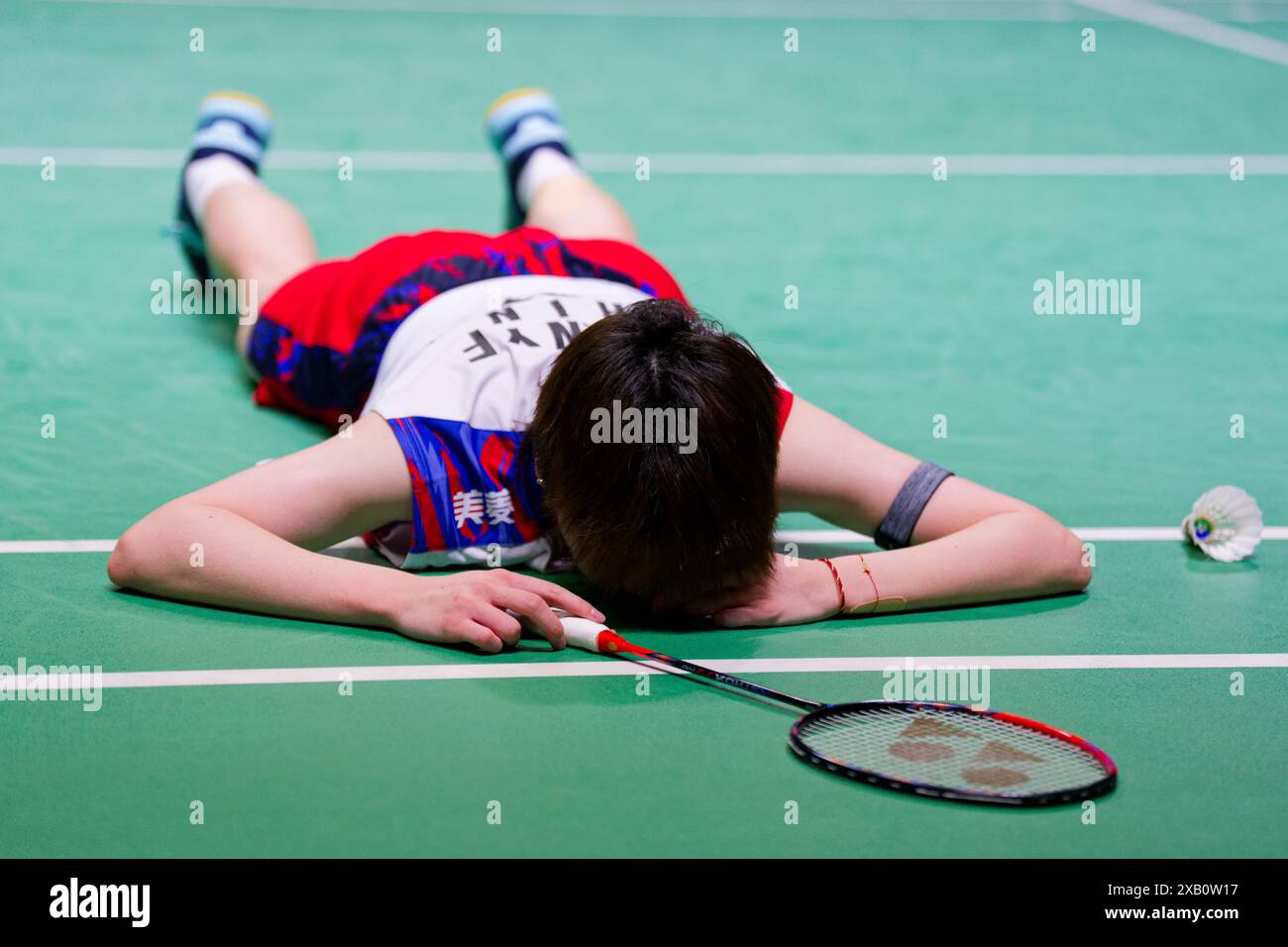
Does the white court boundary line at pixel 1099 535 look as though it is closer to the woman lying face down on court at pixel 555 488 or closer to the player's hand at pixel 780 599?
the woman lying face down on court at pixel 555 488

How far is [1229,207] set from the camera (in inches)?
234

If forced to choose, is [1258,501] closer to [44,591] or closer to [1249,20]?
[44,591]

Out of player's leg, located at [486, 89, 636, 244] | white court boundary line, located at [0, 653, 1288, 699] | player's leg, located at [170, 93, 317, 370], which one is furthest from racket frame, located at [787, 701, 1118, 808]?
player's leg, located at [170, 93, 317, 370]

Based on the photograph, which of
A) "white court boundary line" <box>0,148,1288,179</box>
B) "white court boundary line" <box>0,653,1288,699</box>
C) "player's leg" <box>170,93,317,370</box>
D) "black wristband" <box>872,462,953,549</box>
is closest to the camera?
"white court boundary line" <box>0,653,1288,699</box>

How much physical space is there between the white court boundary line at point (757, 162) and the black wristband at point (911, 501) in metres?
3.40

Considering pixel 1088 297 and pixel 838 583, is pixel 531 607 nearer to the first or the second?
pixel 838 583

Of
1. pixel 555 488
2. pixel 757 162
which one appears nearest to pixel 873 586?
pixel 555 488

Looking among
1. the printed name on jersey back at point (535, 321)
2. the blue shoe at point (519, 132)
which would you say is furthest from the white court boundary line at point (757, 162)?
the printed name on jersey back at point (535, 321)

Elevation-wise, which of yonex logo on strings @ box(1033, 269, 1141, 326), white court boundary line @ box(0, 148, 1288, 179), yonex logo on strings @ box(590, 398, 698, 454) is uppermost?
white court boundary line @ box(0, 148, 1288, 179)

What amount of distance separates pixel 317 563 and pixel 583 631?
1.61 ft

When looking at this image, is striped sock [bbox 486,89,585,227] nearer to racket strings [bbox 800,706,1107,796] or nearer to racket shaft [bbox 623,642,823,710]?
racket shaft [bbox 623,642,823,710]

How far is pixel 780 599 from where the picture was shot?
2852mm

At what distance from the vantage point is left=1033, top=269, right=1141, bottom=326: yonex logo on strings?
4926mm

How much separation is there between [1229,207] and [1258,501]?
2.65 meters
